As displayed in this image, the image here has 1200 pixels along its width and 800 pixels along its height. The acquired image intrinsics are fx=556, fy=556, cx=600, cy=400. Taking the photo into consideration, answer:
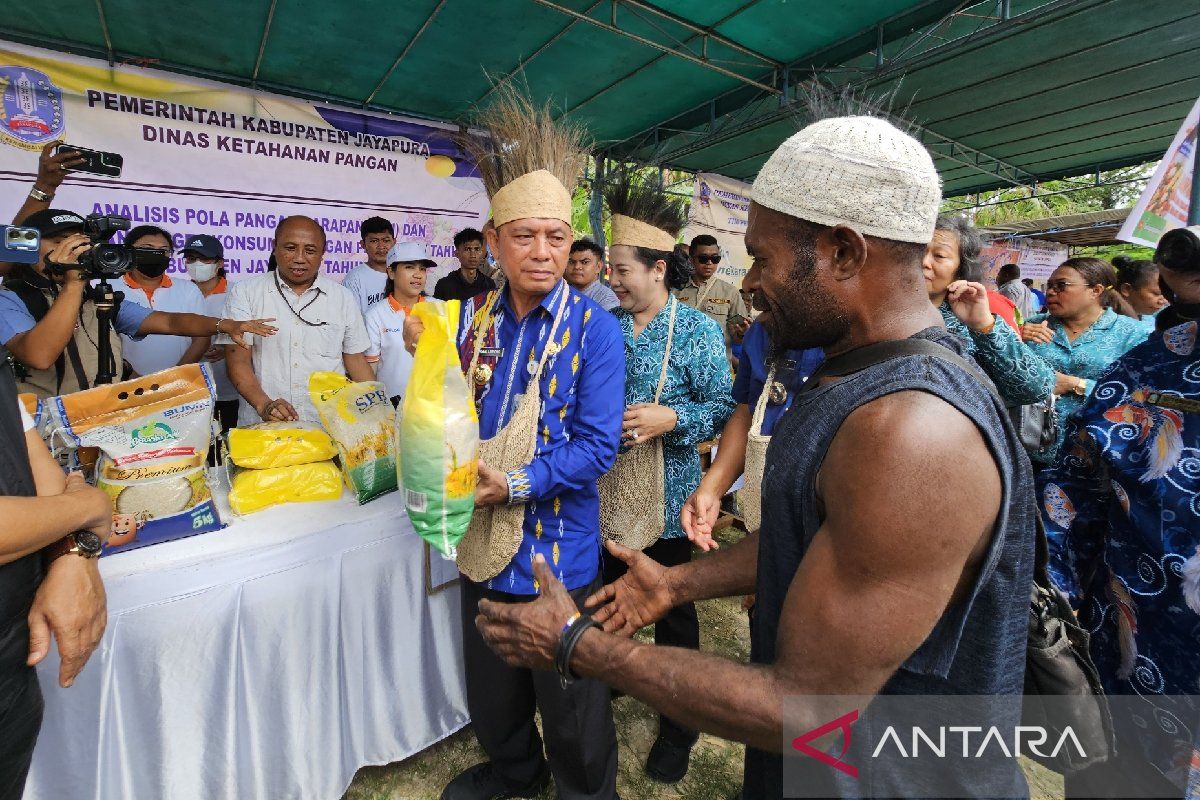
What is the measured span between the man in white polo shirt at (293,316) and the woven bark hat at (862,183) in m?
2.95

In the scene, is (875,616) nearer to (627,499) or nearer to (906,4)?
(627,499)

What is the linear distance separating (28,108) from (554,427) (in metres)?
5.10

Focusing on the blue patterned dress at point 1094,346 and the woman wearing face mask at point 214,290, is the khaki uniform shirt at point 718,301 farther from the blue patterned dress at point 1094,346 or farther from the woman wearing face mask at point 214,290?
the woman wearing face mask at point 214,290

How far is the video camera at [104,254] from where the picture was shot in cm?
222

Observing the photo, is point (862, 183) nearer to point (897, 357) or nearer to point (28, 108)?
point (897, 357)

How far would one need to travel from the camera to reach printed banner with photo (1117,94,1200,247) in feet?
6.29

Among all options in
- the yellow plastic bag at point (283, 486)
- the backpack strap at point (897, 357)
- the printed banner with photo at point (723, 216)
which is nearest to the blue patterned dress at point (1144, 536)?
the backpack strap at point (897, 357)

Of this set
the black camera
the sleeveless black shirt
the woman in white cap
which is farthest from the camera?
the woman in white cap

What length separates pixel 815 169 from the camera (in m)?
0.90

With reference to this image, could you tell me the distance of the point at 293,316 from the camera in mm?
3266

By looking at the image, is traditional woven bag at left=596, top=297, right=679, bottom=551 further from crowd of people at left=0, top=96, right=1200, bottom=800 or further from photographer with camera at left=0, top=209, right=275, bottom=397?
photographer with camera at left=0, top=209, right=275, bottom=397

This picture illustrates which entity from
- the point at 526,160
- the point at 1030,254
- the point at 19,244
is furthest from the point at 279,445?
the point at 1030,254

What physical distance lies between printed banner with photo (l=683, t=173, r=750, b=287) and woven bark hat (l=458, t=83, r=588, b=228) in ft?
21.2

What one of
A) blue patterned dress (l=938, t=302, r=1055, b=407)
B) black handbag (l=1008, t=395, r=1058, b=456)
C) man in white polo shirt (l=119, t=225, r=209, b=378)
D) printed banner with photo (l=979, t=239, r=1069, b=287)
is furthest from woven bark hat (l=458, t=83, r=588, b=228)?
printed banner with photo (l=979, t=239, r=1069, b=287)
